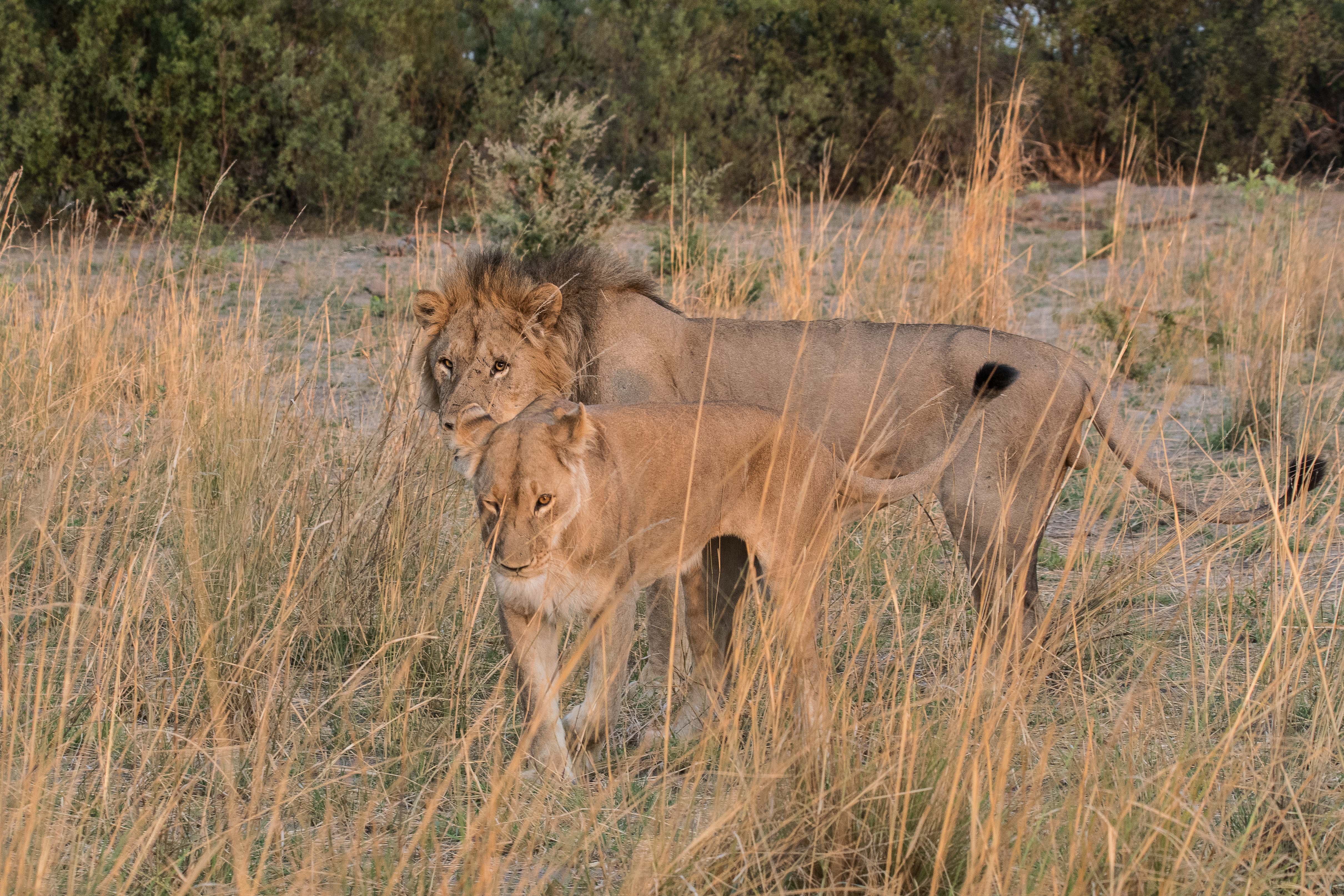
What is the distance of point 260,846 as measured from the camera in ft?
8.32

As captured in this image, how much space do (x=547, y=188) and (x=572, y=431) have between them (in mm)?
5039

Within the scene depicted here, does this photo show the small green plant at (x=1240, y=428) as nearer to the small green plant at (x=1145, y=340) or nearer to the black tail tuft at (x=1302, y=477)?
the small green plant at (x=1145, y=340)

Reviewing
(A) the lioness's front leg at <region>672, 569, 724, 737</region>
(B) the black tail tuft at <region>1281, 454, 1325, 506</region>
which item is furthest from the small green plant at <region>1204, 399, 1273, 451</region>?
(A) the lioness's front leg at <region>672, 569, 724, 737</region>

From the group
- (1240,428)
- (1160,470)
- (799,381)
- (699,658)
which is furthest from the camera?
(1240,428)

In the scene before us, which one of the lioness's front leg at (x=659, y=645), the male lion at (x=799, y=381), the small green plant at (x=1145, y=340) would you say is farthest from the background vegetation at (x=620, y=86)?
the lioness's front leg at (x=659, y=645)

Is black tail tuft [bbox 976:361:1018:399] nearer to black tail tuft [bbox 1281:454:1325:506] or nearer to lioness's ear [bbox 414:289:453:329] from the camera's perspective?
black tail tuft [bbox 1281:454:1325:506]

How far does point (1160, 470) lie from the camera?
153 inches

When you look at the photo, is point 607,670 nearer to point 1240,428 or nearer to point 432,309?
point 432,309

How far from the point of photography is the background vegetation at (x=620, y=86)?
39.5 feet

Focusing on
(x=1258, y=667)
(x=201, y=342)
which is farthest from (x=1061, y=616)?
(x=201, y=342)

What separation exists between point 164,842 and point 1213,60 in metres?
15.7

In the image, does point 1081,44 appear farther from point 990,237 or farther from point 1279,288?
point 990,237

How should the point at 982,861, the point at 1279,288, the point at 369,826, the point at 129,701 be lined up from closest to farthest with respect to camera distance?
the point at 982,861 → the point at 369,826 → the point at 129,701 → the point at 1279,288

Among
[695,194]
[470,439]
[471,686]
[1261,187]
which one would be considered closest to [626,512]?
[470,439]
